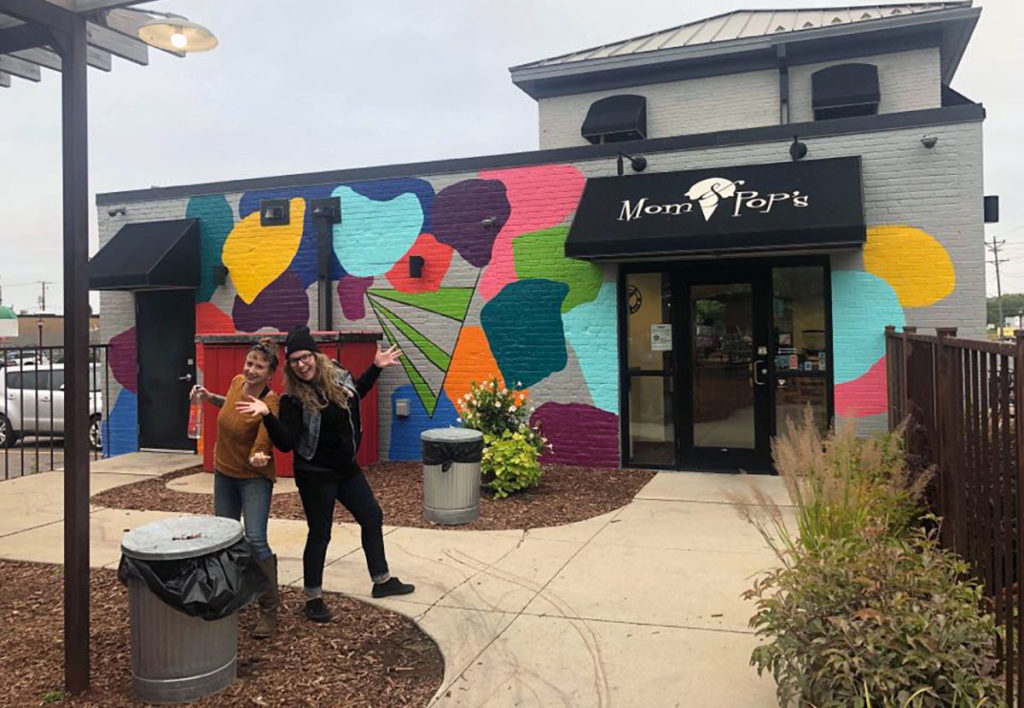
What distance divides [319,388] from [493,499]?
11.5 feet

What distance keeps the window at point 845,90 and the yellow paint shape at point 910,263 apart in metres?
6.89

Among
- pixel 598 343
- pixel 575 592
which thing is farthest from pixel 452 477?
pixel 598 343

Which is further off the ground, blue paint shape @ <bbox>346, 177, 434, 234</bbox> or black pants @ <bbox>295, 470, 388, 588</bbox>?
blue paint shape @ <bbox>346, 177, 434, 234</bbox>

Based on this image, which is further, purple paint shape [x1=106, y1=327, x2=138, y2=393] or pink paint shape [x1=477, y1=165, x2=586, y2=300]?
purple paint shape [x1=106, y1=327, x2=138, y2=393]

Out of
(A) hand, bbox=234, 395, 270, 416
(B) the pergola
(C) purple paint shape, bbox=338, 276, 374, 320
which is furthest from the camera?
(C) purple paint shape, bbox=338, 276, 374, 320

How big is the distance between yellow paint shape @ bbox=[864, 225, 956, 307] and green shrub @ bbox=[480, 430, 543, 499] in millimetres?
4202

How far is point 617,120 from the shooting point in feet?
52.1

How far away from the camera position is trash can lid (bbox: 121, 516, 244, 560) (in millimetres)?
3508

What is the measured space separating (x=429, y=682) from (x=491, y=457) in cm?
408

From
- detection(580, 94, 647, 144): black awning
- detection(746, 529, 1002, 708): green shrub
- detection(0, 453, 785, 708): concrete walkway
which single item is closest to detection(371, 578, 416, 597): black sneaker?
detection(0, 453, 785, 708): concrete walkway

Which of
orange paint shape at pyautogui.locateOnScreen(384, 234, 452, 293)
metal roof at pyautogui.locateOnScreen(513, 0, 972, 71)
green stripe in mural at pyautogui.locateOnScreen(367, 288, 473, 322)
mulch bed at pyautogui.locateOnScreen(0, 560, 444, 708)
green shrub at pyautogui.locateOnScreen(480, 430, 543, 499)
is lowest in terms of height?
mulch bed at pyautogui.locateOnScreen(0, 560, 444, 708)

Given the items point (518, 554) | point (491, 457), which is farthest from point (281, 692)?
point (491, 457)

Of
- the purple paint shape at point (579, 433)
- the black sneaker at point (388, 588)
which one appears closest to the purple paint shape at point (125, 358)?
the purple paint shape at point (579, 433)

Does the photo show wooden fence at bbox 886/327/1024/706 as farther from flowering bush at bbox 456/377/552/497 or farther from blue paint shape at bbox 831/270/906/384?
flowering bush at bbox 456/377/552/497
